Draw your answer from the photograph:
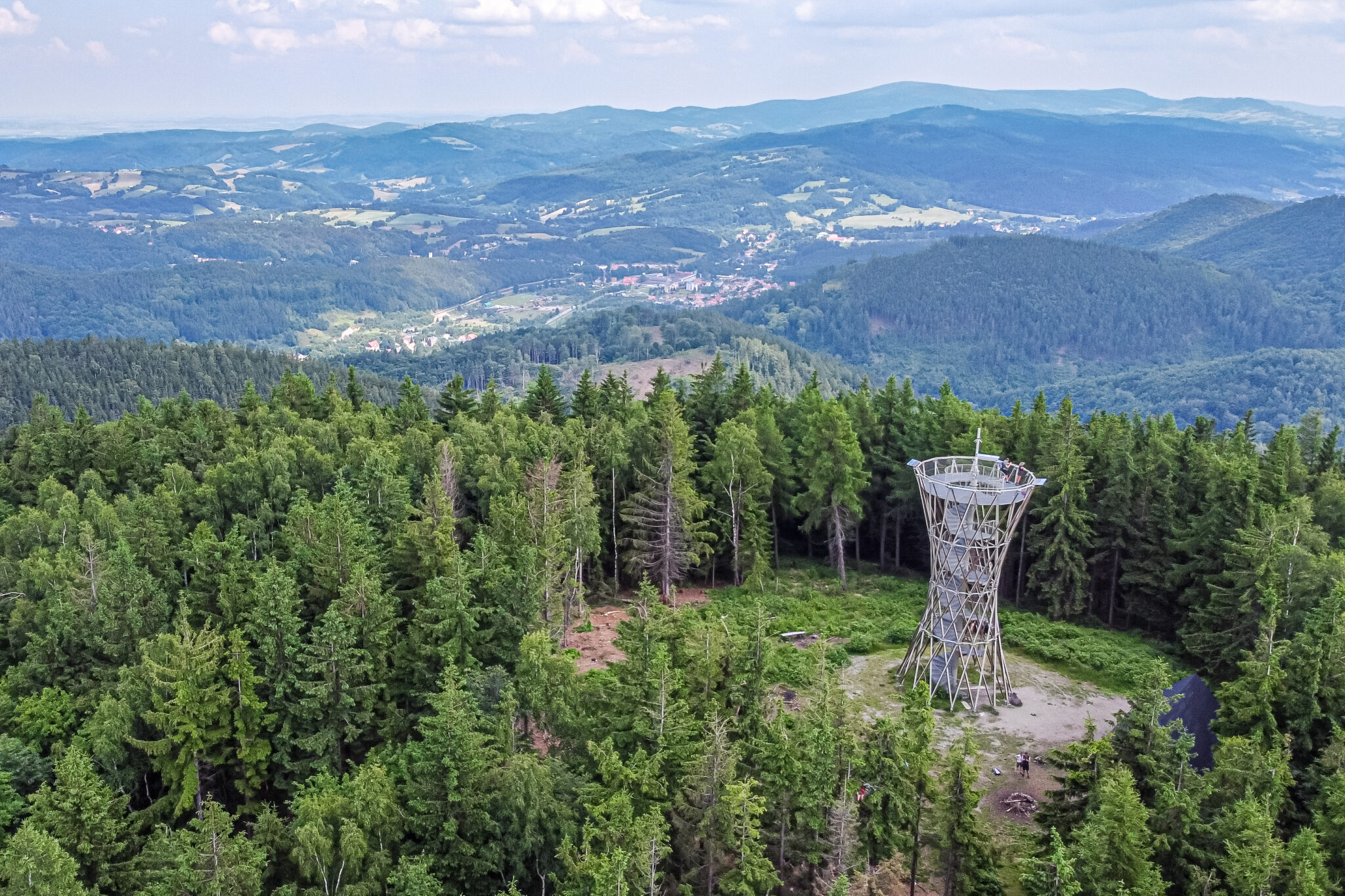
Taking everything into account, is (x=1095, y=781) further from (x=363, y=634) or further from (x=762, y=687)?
(x=363, y=634)

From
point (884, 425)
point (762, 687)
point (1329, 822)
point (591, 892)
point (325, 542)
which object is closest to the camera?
point (591, 892)

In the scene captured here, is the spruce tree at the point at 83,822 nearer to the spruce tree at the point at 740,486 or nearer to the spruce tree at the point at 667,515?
the spruce tree at the point at 667,515

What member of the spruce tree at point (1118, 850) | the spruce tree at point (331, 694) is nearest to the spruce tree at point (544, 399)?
the spruce tree at point (331, 694)

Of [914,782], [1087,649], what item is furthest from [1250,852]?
[1087,649]

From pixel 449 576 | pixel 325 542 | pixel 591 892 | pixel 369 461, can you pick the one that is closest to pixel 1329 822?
pixel 591 892

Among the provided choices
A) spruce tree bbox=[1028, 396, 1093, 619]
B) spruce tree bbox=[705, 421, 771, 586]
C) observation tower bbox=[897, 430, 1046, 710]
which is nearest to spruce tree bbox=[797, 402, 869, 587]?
spruce tree bbox=[705, 421, 771, 586]

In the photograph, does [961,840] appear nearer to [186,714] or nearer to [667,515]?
[186,714]

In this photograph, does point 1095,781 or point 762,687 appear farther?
point 762,687
